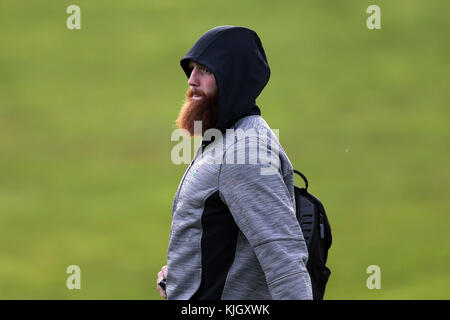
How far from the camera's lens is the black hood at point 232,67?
7.55 ft

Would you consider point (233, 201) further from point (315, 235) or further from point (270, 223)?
point (315, 235)

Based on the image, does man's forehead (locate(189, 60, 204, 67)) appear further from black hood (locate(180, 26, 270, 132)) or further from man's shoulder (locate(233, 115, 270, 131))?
man's shoulder (locate(233, 115, 270, 131))

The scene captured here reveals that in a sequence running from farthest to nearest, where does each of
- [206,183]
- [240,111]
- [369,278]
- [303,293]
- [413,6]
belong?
[413,6] < [369,278] < [240,111] < [206,183] < [303,293]

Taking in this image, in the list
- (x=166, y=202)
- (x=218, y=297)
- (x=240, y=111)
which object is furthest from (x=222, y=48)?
(x=166, y=202)

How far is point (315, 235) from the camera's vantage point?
90.9 inches

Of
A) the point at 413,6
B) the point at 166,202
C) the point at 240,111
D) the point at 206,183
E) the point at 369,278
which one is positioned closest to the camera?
the point at 206,183

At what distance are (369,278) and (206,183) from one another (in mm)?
4997

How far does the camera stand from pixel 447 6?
1012 cm

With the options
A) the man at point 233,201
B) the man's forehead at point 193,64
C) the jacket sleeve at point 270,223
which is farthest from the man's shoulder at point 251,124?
the man's forehead at point 193,64

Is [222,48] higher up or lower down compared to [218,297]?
higher up

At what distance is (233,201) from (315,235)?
353 millimetres

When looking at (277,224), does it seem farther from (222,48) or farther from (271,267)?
(222,48)

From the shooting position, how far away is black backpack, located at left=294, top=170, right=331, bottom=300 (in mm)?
2285

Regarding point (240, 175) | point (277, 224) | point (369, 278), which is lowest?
point (369, 278)
